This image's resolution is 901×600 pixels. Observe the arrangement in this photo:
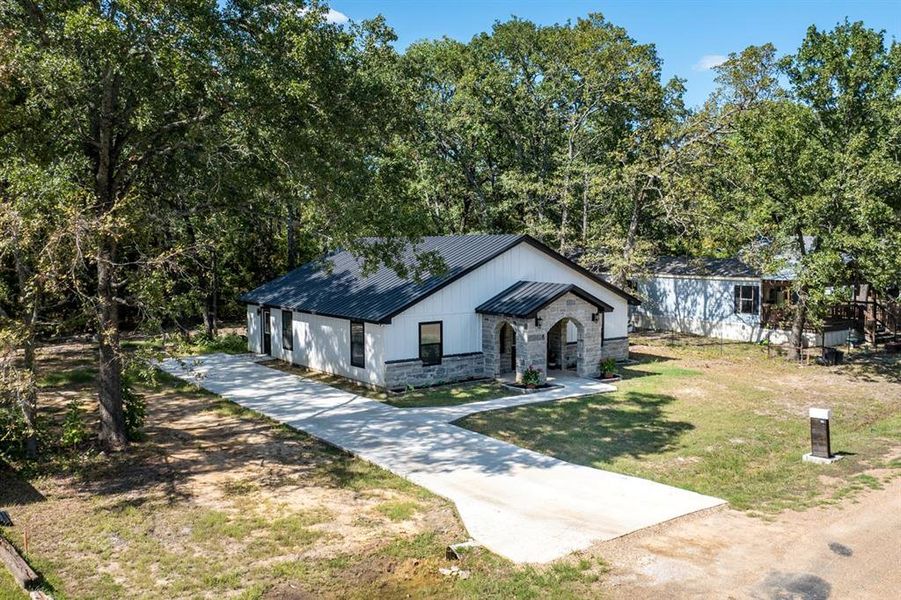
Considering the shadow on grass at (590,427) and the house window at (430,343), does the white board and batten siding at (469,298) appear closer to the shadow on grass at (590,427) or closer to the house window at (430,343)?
the house window at (430,343)

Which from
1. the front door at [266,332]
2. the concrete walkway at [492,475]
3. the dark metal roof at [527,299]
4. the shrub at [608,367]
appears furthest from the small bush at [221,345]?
the shrub at [608,367]

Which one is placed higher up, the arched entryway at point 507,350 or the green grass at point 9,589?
the arched entryway at point 507,350

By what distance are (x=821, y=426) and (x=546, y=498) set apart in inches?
248

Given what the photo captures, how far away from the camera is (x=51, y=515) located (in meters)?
11.0

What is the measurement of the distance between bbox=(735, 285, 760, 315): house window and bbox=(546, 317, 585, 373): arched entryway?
41.5 ft

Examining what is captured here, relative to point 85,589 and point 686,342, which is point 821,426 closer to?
point 85,589

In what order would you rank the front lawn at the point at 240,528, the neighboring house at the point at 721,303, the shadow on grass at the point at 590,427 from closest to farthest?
the front lawn at the point at 240,528 → the shadow on grass at the point at 590,427 → the neighboring house at the point at 721,303

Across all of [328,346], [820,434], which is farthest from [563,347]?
[820,434]

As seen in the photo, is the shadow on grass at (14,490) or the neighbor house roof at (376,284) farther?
the neighbor house roof at (376,284)

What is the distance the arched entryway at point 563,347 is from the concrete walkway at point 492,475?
129 inches

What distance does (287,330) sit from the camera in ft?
86.3

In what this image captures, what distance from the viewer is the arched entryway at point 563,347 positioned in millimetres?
24531

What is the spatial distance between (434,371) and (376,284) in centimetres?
386

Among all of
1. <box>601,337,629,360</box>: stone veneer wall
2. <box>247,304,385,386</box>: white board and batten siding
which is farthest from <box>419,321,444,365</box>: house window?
<box>601,337,629,360</box>: stone veneer wall
